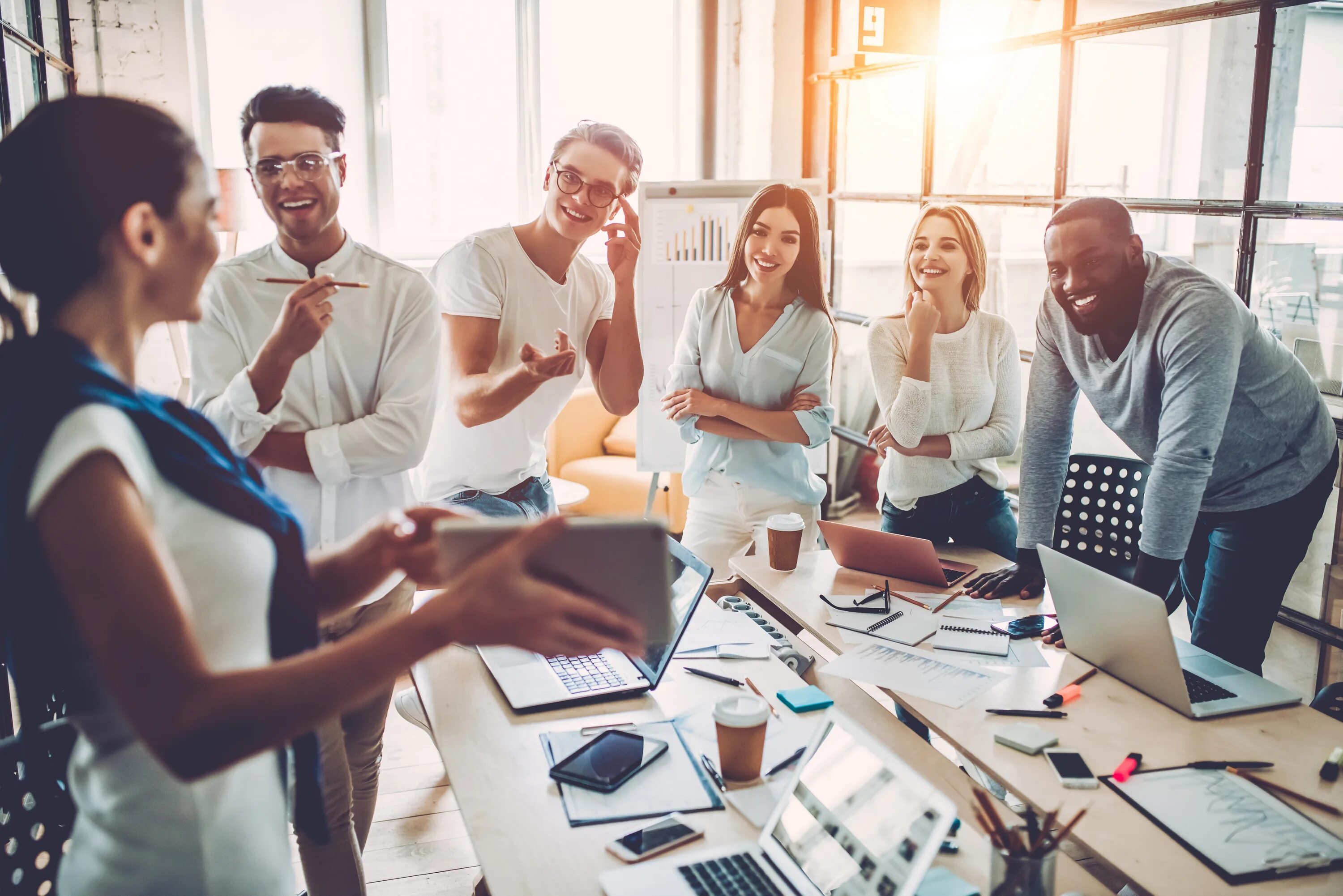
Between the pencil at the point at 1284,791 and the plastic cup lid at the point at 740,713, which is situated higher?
the plastic cup lid at the point at 740,713

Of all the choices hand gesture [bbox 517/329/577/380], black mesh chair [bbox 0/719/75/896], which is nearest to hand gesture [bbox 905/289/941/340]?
hand gesture [bbox 517/329/577/380]

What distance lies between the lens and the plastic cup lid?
1.37 m

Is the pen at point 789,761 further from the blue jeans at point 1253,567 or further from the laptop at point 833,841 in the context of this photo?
the blue jeans at point 1253,567

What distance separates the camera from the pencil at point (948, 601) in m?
2.01

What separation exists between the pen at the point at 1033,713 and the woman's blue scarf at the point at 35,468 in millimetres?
1108

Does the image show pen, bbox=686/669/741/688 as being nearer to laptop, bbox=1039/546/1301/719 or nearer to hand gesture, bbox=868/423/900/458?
laptop, bbox=1039/546/1301/719

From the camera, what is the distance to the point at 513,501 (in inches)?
89.4

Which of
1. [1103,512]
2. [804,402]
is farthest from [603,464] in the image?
[1103,512]

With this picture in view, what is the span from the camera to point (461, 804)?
1.38 meters

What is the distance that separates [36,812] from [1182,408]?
1959mm

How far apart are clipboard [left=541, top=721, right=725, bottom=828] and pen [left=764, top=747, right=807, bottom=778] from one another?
0.31 feet

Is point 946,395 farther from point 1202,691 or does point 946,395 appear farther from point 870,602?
point 1202,691

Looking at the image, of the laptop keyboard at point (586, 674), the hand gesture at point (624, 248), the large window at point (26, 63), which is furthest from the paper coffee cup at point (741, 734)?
the large window at point (26, 63)

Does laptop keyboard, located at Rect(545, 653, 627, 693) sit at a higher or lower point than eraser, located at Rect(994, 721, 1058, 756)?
lower
